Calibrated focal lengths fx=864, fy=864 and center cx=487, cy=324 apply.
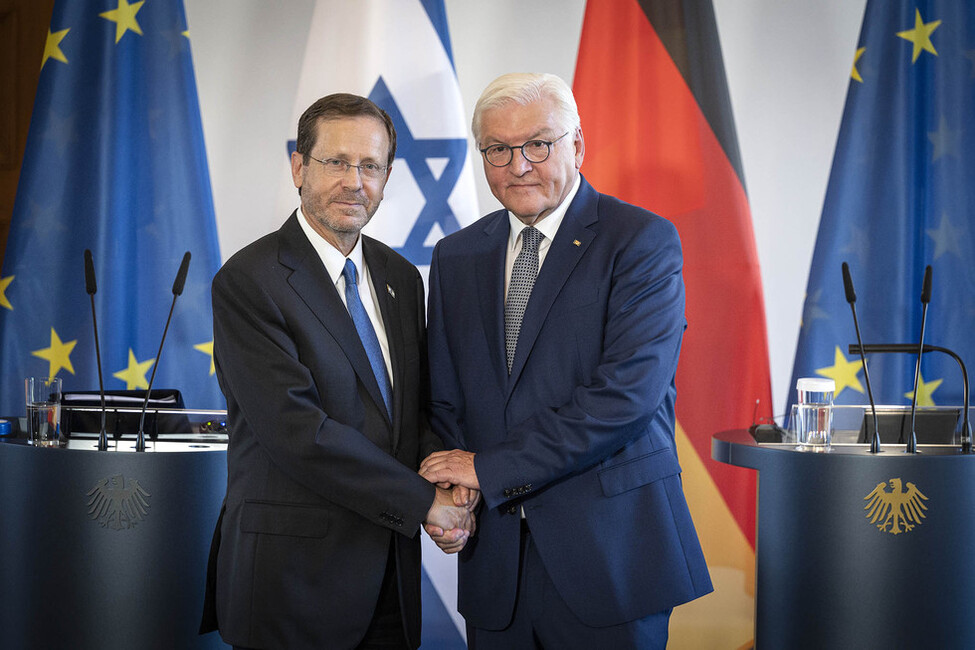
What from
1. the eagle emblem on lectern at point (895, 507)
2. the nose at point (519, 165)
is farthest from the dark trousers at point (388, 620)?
the eagle emblem on lectern at point (895, 507)

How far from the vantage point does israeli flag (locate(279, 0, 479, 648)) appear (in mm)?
3730

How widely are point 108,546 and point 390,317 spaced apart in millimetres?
1148

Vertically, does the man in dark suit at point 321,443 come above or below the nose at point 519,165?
below

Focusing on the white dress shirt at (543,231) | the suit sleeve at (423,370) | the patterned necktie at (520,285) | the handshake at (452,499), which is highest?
the white dress shirt at (543,231)

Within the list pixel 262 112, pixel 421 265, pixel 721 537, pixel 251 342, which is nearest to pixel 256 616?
pixel 251 342

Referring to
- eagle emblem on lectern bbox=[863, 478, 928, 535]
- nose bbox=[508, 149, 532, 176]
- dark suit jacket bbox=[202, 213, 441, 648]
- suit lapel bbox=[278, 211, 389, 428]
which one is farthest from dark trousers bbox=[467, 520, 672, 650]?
nose bbox=[508, 149, 532, 176]

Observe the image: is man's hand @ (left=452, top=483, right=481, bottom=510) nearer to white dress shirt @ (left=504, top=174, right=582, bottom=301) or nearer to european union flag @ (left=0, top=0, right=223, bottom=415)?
white dress shirt @ (left=504, top=174, right=582, bottom=301)

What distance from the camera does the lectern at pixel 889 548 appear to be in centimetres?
238

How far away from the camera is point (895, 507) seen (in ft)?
7.79

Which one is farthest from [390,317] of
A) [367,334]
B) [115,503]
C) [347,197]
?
[115,503]

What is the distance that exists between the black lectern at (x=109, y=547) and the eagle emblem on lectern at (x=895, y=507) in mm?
1929

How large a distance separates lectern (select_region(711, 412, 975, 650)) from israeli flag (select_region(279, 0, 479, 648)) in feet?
5.71

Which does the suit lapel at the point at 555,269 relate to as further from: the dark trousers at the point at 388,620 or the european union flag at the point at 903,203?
the european union flag at the point at 903,203

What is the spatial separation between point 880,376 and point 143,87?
11.5 ft
